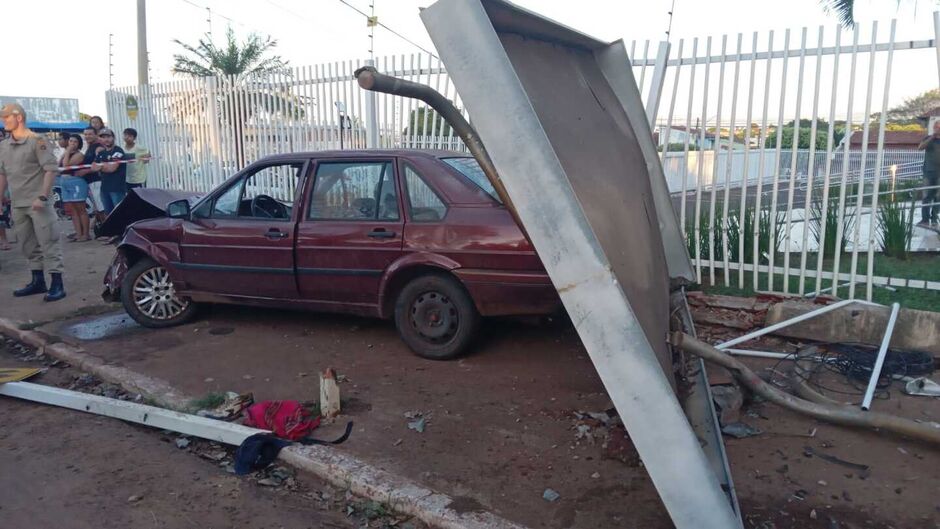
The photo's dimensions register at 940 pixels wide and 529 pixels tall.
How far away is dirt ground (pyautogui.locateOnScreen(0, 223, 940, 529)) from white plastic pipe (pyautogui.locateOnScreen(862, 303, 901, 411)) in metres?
0.15

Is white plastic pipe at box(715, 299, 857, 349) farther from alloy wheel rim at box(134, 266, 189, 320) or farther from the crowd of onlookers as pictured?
the crowd of onlookers

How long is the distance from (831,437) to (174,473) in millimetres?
3670

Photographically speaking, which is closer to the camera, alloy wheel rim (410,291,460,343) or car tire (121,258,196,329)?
alloy wheel rim (410,291,460,343)

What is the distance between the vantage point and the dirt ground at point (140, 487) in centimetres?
337

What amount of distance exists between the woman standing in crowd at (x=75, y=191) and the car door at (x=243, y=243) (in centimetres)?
695

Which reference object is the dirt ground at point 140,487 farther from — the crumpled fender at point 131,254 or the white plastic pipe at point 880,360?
the white plastic pipe at point 880,360

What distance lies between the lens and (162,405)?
473cm

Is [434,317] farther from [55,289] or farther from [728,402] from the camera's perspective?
[55,289]

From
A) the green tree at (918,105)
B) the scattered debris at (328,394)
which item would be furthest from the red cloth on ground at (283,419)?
the green tree at (918,105)

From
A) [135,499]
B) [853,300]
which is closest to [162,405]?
[135,499]

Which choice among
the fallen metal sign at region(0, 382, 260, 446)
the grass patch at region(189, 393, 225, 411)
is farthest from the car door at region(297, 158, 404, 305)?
the fallen metal sign at region(0, 382, 260, 446)

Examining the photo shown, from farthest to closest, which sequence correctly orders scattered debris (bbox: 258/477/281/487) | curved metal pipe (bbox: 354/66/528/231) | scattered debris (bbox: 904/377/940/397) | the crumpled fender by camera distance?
the crumpled fender < scattered debris (bbox: 904/377/940/397) < scattered debris (bbox: 258/477/281/487) < curved metal pipe (bbox: 354/66/528/231)

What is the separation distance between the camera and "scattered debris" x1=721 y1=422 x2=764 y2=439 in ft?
12.7

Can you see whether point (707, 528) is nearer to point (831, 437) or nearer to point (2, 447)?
point (831, 437)
